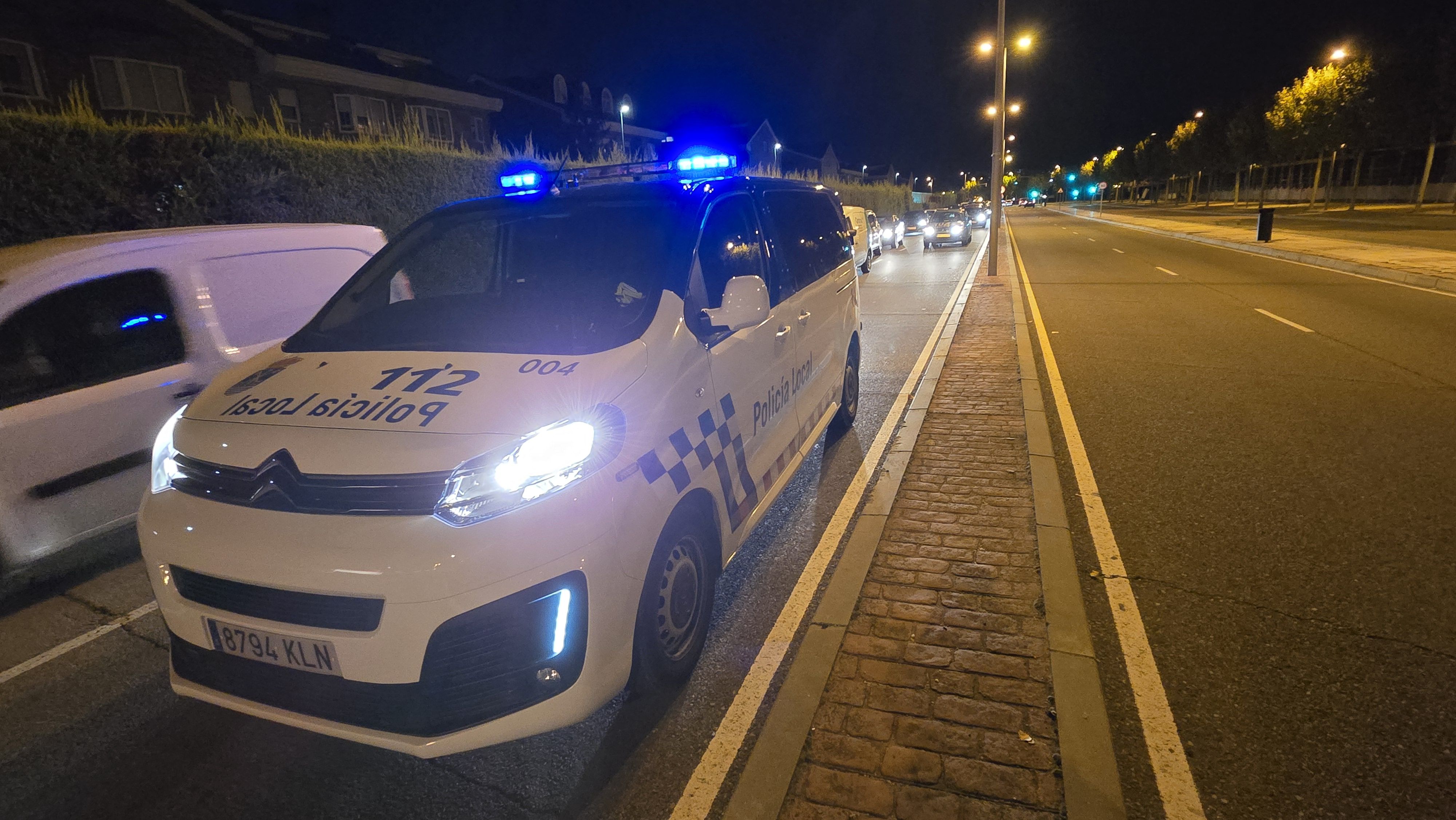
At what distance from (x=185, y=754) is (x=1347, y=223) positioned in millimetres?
39275

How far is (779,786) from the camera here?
247 centimetres


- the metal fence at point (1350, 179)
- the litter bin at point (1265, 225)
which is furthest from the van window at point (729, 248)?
the metal fence at point (1350, 179)

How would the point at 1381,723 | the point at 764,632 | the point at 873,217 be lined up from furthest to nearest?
the point at 873,217
the point at 764,632
the point at 1381,723

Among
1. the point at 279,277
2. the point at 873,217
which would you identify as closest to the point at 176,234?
the point at 279,277

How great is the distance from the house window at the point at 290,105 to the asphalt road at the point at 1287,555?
25464mm

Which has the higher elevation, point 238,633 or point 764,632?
point 238,633

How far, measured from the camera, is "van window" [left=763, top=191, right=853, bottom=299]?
4496 millimetres

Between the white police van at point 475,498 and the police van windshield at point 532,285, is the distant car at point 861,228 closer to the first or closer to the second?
the police van windshield at point 532,285

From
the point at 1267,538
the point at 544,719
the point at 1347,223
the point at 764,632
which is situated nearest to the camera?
the point at 544,719

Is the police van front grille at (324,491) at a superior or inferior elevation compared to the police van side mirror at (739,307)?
inferior

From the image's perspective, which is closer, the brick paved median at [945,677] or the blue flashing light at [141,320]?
the brick paved median at [945,677]

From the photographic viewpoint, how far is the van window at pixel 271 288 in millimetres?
4730

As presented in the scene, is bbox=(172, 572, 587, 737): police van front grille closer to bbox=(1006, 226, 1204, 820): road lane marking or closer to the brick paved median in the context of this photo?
the brick paved median

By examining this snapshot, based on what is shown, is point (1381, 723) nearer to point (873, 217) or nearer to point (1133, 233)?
point (873, 217)
